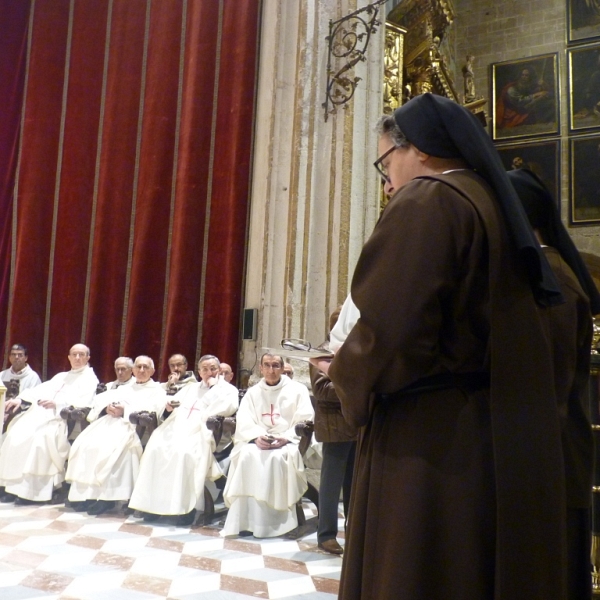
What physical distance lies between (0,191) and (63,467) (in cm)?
418

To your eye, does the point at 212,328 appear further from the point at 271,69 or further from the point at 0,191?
the point at 0,191

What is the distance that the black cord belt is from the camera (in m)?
1.44

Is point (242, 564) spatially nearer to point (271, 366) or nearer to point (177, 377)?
point (271, 366)

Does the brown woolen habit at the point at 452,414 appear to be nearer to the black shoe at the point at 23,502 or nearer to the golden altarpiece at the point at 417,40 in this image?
the black shoe at the point at 23,502

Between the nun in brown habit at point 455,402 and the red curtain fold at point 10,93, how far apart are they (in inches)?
309

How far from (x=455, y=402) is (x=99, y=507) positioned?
454cm

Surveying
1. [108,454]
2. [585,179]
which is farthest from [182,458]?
[585,179]

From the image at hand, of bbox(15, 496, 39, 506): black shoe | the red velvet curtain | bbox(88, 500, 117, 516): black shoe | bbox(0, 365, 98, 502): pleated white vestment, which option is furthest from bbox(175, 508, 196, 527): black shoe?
the red velvet curtain

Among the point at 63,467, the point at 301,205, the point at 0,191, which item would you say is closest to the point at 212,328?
the point at 301,205

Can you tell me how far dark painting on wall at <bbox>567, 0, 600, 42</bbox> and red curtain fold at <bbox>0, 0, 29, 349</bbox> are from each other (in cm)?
1010

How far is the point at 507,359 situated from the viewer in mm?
1391

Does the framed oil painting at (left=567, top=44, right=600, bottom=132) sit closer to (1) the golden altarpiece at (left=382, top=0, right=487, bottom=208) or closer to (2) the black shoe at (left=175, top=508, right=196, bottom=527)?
(1) the golden altarpiece at (left=382, top=0, right=487, bottom=208)

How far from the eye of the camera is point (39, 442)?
226 inches

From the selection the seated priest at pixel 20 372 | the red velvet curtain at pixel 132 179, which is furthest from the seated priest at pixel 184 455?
the seated priest at pixel 20 372
